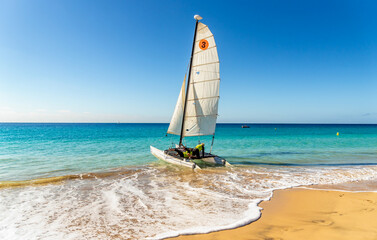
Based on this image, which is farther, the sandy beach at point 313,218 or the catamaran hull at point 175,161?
the catamaran hull at point 175,161

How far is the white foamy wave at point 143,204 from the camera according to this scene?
631 cm

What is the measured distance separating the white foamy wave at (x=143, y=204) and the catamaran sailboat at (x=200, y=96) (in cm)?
422

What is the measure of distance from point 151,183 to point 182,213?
16.4 feet

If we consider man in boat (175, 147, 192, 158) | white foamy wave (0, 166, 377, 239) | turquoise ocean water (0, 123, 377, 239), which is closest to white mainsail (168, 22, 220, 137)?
man in boat (175, 147, 192, 158)

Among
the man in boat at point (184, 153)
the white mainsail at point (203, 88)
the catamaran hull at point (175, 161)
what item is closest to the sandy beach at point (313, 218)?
the catamaran hull at point (175, 161)

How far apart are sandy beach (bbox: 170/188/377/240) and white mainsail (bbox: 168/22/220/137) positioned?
9.52 meters

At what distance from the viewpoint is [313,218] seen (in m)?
6.84

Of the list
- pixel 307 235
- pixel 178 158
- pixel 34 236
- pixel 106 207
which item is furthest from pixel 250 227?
pixel 178 158

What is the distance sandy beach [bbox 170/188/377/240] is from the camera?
5.70 metres

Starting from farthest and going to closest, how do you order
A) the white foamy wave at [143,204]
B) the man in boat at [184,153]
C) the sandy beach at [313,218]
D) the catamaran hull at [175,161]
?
the man in boat at [184,153]
the catamaran hull at [175,161]
the white foamy wave at [143,204]
the sandy beach at [313,218]

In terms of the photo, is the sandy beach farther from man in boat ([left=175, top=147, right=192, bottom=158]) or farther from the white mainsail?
the white mainsail

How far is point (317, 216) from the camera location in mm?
6996

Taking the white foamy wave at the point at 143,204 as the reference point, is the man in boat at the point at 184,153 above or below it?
above

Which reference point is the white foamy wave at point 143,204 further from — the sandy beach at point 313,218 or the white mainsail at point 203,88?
the white mainsail at point 203,88
